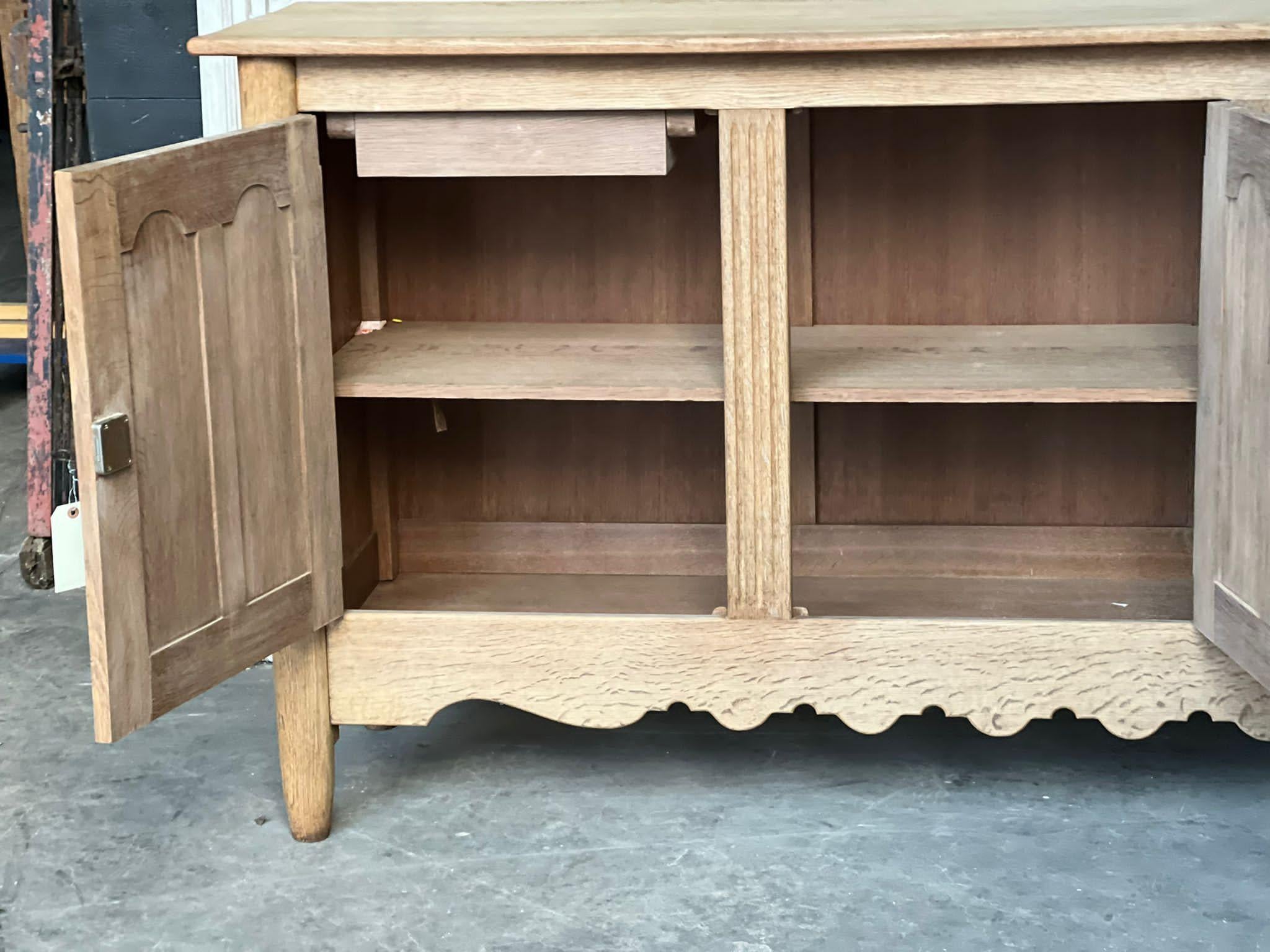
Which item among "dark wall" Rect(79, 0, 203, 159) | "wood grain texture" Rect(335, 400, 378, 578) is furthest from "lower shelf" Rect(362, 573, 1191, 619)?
"dark wall" Rect(79, 0, 203, 159)

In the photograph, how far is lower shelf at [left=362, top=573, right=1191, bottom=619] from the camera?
254 centimetres

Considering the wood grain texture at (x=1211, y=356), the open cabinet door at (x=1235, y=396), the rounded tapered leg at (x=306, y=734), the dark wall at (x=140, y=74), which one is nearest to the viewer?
the open cabinet door at (x=1235, y=396)

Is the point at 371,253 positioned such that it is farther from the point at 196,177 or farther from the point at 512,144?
the point at 196,177

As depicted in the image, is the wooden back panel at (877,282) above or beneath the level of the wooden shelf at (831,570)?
above

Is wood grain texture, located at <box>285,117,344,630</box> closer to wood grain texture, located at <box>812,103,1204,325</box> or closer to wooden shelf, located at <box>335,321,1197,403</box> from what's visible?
wooden shelf, located at <box>335,321,1197,403</box>

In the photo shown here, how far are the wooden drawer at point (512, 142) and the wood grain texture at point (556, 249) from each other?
0.60m

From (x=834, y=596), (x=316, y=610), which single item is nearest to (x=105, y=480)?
(x=316, y=610)

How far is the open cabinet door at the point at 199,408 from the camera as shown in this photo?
178cm

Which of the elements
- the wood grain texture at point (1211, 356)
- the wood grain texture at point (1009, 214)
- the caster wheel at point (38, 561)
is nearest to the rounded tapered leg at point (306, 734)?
the wood grain texture at point (1009, 214)

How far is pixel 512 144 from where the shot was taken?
6.98 feet

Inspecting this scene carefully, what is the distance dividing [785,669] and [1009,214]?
0.92m

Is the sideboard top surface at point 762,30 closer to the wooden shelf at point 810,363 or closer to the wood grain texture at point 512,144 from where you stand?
the wood grain texture at point 512,144

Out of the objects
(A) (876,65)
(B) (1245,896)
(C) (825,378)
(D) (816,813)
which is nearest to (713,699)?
(D) (816,813)

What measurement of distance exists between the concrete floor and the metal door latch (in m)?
0.67
